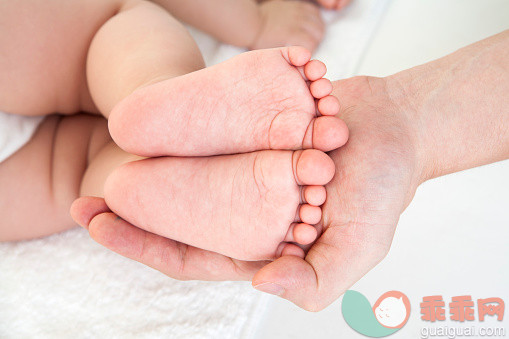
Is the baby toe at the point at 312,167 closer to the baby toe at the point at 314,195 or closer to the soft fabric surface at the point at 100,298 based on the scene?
the baby toe at the point at 314,195

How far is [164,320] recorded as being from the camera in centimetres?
89

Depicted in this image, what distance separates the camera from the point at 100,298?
927 mm

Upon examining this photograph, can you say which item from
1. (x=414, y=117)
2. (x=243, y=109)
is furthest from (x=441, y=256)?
(x=243, y=109)

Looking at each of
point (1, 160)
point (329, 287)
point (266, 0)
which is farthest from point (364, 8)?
point (1, 160)

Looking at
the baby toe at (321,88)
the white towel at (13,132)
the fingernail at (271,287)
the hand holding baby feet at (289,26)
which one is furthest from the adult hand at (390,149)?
the white towel at (13,132)

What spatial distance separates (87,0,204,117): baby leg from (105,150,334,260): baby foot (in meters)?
0.17

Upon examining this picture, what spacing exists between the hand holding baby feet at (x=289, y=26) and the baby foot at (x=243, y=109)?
531 millimetres

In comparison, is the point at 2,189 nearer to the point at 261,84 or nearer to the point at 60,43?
the point at 60,43

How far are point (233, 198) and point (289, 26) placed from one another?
676 millimetres

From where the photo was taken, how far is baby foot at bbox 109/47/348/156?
25.0 inches

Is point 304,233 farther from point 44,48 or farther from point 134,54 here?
point 44,48

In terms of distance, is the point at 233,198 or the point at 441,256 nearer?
the point at 233,198

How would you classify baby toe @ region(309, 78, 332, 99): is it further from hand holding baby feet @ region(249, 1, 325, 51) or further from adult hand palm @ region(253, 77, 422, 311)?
hand holding baby feet @ region(249, 1, 325, 51)

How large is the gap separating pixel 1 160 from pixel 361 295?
0.78 metres
